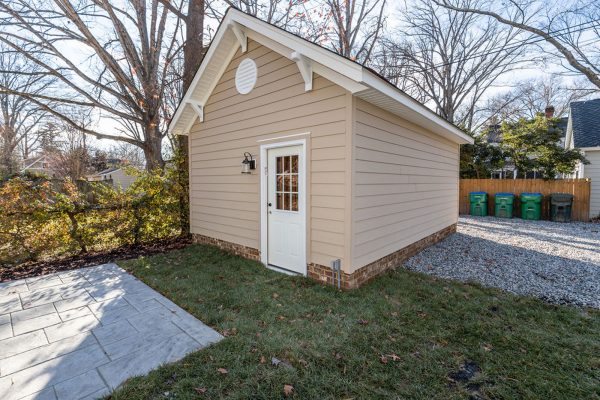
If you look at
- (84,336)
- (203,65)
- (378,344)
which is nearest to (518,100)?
(203,65)

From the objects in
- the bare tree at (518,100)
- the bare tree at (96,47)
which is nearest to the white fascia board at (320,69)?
the bare tree at (96,47)

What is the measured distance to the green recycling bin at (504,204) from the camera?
10922 mm

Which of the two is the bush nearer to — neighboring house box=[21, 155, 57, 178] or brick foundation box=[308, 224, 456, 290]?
brick foundation box=[308, 224, 456, 290]

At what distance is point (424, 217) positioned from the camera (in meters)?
6.39

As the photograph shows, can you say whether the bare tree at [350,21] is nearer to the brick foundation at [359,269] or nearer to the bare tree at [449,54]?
the bare tree at [449,54]

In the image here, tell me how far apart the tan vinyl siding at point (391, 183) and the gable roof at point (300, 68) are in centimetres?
27

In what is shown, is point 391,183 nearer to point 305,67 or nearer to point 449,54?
point 305,67

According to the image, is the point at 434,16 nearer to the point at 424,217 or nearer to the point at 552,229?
the point at 552,229

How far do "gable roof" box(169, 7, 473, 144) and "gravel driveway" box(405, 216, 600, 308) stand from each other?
8.89 ft

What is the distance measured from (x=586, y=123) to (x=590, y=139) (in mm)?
1761

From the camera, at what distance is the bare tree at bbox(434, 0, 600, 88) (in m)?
10.4

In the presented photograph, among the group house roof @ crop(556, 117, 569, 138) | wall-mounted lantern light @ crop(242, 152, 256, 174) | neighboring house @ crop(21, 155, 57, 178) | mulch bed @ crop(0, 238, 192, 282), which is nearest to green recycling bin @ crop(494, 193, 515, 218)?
house roof @ crop(556, 117, 569, 138)

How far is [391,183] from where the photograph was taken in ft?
16.1

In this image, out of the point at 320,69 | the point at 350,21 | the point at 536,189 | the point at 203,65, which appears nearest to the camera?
the point at 320,69
